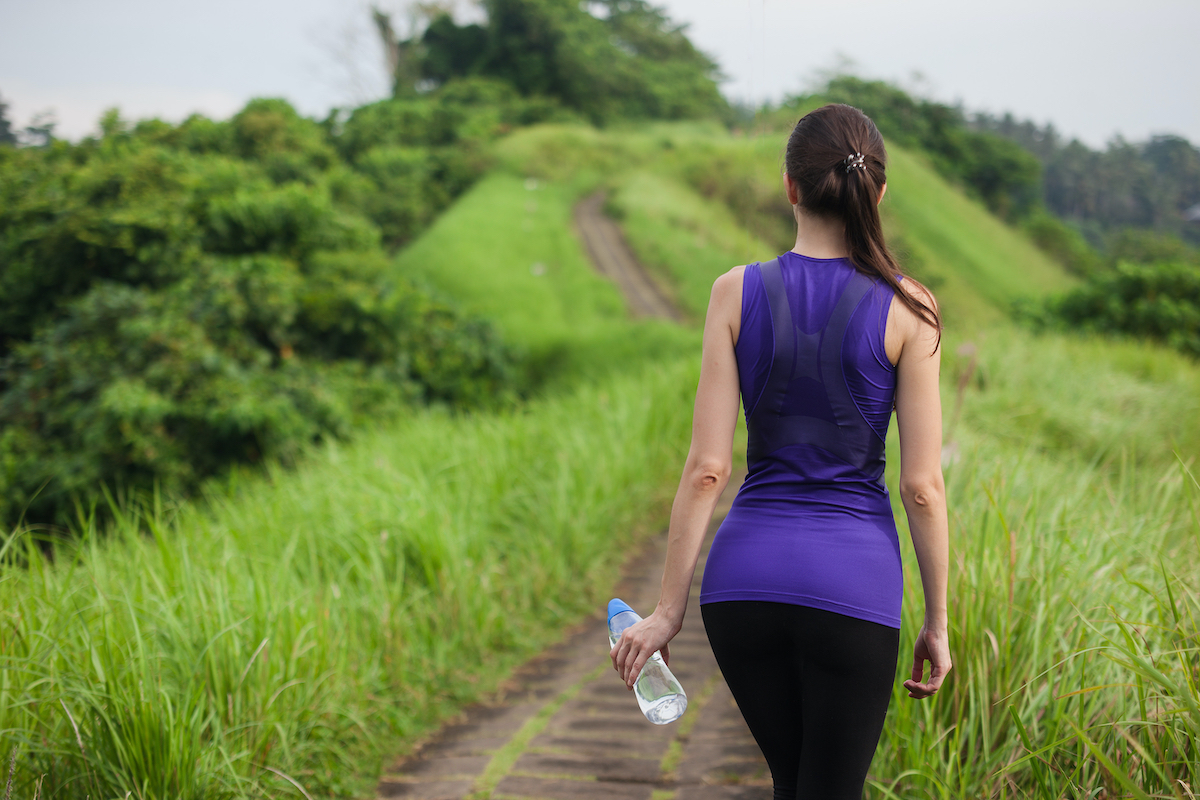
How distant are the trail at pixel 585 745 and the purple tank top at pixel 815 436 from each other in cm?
138

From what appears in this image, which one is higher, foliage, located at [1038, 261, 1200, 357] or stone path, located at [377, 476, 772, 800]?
foliage, located at [1038, 261, 1200, 357]

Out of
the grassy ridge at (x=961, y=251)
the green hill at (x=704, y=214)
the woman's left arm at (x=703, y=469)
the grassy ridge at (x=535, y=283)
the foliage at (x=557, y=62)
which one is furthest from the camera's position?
the foliage at (x=557, y=62)

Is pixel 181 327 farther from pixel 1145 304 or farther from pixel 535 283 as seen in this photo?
pixel 1145 304

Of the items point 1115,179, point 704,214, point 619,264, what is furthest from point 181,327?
point 1115,179

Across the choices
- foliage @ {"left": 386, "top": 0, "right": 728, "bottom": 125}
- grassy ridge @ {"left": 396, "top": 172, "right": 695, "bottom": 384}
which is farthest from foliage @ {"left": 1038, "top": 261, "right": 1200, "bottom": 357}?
foliage @ {"left": 386, "top": 0, "right": 728, "bottom": 125}

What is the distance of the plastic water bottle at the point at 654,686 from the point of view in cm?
127

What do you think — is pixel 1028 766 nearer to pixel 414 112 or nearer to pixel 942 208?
pixel 942 208

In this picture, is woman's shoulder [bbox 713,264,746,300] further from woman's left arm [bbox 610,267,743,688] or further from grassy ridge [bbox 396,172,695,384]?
grassy ridge [bbox 396,172,695,384]

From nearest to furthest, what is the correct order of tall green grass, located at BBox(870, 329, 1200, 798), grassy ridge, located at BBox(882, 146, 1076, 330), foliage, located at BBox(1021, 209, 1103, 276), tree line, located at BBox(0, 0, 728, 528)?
tall green grass, located at BBox(870, 329, 1200, 798)
tree line, located at BBox(0, 0, 728, 528)
grassy ridge, located at BBox(882, 146, 1076, 330)
foliage, located at BBox(1021, 209, 1103, 276)

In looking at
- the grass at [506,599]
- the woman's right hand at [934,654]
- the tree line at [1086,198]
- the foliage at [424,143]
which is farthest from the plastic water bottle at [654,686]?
the foliage at [424,143]

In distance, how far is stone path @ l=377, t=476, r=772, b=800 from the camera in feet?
7.72

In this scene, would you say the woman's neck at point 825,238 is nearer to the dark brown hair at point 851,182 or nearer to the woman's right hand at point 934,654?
the dark brown hair at point 851,182

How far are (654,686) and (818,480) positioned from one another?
48 centimetres

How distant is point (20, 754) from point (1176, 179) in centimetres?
1667
